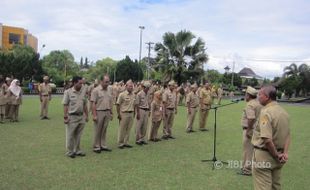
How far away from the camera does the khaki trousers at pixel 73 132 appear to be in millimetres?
9672

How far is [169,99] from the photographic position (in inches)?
534

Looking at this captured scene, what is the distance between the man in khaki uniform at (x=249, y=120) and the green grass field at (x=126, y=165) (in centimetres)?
34

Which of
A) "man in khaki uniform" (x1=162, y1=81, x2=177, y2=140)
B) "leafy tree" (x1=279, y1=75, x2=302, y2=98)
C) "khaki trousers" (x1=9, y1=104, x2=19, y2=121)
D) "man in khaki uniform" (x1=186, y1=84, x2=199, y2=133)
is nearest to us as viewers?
"man in khaki uniform" (x1=162, y1=81, x2=177, y2=140)

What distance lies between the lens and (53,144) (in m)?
11.3

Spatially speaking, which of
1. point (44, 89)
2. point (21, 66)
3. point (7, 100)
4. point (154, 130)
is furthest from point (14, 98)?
point (21, 66)

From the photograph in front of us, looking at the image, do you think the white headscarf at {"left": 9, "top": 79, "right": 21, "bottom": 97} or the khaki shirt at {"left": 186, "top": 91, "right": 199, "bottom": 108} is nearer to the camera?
the khaki shirt at {"left": 186, "top": 91, "right": 199, "bottom": 108}

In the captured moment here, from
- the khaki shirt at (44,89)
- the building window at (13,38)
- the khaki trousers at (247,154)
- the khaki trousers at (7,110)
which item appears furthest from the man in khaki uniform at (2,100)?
the building window at (13,38)

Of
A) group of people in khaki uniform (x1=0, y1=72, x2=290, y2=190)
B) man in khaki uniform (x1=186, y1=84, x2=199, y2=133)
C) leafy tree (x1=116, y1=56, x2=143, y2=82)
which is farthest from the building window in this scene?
man in khaki uniform (x1=186, y1=84, x2=199, y2=133)

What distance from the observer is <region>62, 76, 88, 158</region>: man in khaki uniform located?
9680 millimetres

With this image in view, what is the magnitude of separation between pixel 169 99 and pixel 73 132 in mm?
4611

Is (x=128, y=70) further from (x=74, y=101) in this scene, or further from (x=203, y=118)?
(x=74, y=101)

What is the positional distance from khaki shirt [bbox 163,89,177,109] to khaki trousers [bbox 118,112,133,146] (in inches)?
82.3

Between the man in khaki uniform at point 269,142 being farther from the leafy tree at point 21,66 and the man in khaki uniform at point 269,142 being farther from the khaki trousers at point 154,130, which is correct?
the leafy tree at point 21,66

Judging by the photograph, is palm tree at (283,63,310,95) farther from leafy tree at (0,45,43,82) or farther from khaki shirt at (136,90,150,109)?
khaki shirt at (136,90,150,109)
